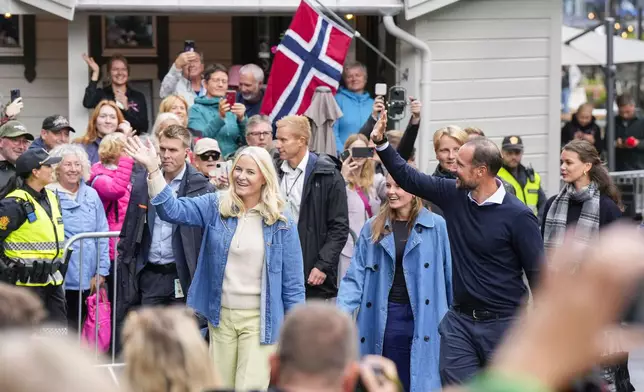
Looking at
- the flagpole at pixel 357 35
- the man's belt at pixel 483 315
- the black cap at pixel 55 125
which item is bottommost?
the man's belt at pixel 483 315

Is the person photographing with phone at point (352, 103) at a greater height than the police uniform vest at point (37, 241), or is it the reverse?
the person photographing with phone at point (352, 103)

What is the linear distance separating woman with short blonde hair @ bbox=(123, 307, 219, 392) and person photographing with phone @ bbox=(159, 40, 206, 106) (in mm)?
9688

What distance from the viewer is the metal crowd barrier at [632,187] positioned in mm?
17016

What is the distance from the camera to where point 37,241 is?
31.3 feet

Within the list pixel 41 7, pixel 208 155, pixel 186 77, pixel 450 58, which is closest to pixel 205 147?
pixel 208 155

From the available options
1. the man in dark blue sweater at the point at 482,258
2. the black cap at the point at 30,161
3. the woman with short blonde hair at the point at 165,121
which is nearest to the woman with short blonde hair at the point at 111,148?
the woman with short blonde hair at the point at 165,121

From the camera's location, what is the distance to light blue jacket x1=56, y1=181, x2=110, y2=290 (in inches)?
405

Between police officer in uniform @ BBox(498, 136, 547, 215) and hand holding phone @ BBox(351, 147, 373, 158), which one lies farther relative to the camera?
police officer in uniform @ BBox(498, 136, 547, 215)

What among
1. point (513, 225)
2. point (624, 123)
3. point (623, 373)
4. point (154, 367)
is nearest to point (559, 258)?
point (154, 367)

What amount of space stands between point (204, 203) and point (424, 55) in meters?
6.33

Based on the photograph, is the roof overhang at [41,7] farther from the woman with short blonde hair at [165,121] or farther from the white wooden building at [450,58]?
the woman with short blonde hair at [165,121]

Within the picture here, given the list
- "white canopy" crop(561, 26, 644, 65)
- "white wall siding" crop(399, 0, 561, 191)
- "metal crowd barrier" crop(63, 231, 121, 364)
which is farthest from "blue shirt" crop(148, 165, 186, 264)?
"white canopy" crop(561, 26, 644, 65)

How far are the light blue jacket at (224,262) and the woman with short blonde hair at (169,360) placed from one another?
438cm

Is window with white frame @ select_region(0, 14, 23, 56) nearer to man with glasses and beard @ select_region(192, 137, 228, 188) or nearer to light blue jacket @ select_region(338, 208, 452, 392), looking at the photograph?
man with glasses and beard @ select_region(192, 137, 228, 188)
